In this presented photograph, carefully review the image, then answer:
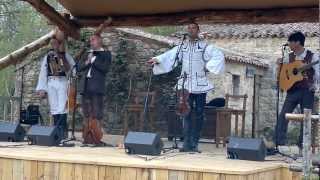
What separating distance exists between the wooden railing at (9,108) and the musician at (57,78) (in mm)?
2070

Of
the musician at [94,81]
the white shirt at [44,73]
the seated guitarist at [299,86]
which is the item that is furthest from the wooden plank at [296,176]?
the white shirt at [44,73]

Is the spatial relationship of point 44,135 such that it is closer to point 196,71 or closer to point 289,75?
point 196,71

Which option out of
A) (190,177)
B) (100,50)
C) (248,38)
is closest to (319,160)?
(190,177)

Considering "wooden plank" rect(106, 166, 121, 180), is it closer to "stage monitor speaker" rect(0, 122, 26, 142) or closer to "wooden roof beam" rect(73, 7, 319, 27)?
"stage monitor speaker" rect(0, 122, 26, 142)

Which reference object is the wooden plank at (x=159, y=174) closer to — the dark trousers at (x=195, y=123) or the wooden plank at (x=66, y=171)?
the wooden plank at (x=66, y=171)

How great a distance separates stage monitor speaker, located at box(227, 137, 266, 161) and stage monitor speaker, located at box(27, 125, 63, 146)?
2.03 metres

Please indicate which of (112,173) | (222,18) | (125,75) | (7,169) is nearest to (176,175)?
(112,173)

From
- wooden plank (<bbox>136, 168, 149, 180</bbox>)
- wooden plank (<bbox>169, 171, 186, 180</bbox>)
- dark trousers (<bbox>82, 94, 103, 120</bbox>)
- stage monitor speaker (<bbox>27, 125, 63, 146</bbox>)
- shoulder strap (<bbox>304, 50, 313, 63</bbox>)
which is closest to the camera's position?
wooden plank (<bbox>169, 171, 186, 180</bbox>)

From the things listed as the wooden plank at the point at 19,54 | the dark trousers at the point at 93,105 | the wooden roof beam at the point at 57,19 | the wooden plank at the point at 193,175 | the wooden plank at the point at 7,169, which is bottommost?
the wooden plank at the point at 7,169

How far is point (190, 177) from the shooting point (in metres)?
5.17

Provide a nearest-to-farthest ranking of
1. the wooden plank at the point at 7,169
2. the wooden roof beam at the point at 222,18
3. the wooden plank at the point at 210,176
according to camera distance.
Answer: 1. the wooden plank at the point at 210,176
2. the wooden plank at the point at 7,169
3. the wooden roof beam at the point at 222,18

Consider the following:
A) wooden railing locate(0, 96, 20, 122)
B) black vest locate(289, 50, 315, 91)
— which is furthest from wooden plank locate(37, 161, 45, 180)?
wooden railing locate(0, 96, 20, 122)

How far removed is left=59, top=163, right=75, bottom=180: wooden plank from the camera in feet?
18.5

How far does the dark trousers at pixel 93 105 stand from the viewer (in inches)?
280
